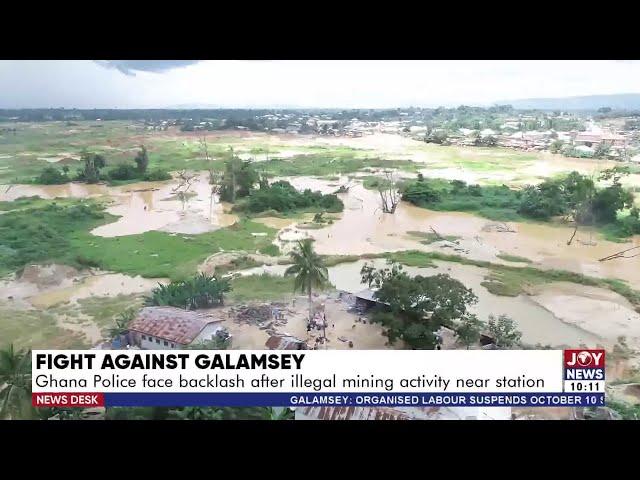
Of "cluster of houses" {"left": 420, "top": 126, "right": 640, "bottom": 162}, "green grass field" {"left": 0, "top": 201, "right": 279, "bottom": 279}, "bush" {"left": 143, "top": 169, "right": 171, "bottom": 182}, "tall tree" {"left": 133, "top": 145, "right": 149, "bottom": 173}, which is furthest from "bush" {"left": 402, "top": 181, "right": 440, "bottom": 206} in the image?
"tall tree" {"left": 133, "top": 145, "right": 149, "bottom": 173}

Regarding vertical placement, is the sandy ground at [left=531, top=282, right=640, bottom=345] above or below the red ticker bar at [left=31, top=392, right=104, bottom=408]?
above

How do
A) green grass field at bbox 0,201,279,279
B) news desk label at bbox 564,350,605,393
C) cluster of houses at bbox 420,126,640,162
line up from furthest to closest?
cluster of houses at bbox 420,126,640,162 < green grass field at bbox 0,201,279,279 < news desk label at bbox 564,350,605,393

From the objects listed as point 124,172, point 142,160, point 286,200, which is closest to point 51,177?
point 124,172

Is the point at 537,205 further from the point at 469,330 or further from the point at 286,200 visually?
the point at 286,200

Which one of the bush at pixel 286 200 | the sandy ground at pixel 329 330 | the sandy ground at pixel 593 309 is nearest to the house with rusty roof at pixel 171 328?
the sandy ground at pixel 329 330

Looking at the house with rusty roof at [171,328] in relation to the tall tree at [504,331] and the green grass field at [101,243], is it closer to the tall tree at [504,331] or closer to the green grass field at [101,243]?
the green grass field at [101,243]
